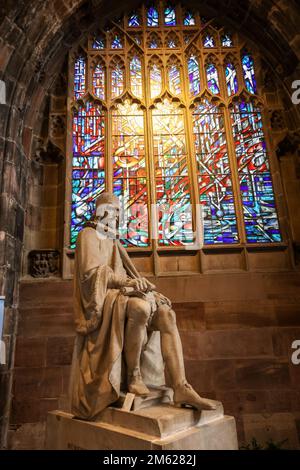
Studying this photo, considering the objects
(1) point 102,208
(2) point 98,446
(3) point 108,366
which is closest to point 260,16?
(1) point 102,208

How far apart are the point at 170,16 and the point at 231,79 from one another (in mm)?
1808

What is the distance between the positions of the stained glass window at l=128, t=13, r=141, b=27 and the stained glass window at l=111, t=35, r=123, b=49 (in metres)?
0.38

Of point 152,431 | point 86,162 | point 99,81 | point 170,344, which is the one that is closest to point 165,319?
point 170,344

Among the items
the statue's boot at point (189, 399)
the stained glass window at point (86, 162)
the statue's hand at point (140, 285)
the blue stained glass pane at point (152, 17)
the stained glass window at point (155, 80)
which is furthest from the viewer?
the blue stained glass pane at point (152, 17)

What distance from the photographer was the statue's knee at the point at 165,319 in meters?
2.33

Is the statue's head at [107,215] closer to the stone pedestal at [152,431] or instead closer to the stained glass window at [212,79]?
the stone pedestal at [152,431]

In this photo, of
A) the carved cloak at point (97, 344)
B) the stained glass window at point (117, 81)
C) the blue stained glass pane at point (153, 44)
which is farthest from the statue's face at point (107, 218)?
the blue stained glass pane at point (153, 44)

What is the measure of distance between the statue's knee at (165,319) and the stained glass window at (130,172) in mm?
2679

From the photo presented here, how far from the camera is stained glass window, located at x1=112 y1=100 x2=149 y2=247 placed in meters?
5.12

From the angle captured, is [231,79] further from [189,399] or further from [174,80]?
[189,399]

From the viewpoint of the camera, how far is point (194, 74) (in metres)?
6.05

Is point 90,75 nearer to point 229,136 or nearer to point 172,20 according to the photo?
point 172,20

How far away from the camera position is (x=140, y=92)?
19.4 feet

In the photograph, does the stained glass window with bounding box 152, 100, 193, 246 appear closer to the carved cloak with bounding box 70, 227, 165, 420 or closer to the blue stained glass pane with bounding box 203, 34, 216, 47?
the blue stained glass pane with bounding box 203, 34, 216, 47
